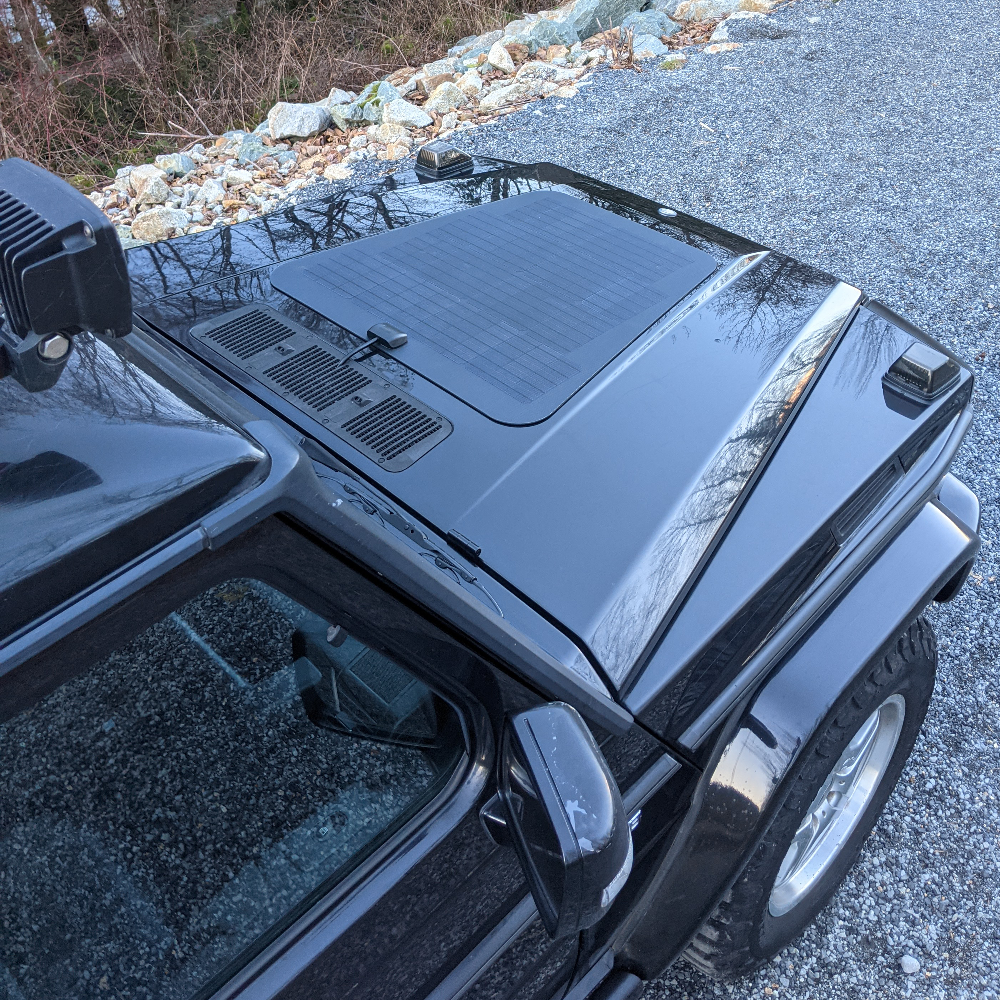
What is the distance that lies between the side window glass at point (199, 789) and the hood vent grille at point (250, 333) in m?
0.95

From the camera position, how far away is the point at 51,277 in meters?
0.90

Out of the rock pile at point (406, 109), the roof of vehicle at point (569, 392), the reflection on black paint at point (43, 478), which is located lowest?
the rock pile at point (406, 109)

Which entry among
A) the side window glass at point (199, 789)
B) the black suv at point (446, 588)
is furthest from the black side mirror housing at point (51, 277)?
the side window glass at point (199, 789)

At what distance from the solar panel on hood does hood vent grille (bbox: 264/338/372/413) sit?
0.42 feet

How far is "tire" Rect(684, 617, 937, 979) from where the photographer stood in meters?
1.82

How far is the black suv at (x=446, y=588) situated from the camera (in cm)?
98

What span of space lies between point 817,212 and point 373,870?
16.7ft

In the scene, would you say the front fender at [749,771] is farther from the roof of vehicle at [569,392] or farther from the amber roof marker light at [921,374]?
the amber roof marker light at [921,374]

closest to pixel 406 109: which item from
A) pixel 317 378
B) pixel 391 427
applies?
pixel 317 378

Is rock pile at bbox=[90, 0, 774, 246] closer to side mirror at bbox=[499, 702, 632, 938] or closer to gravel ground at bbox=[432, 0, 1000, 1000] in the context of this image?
gravel ground at bbox=[432, 0, 1000, 1000]

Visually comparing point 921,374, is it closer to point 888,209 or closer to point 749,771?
point 749,771

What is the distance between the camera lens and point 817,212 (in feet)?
17.4

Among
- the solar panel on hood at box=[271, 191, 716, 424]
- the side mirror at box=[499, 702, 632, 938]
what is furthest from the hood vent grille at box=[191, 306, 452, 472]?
the side mirror at box=[499, 702, 632, 938]

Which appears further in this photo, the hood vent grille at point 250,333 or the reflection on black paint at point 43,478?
the hood vent grille at point 250,333
